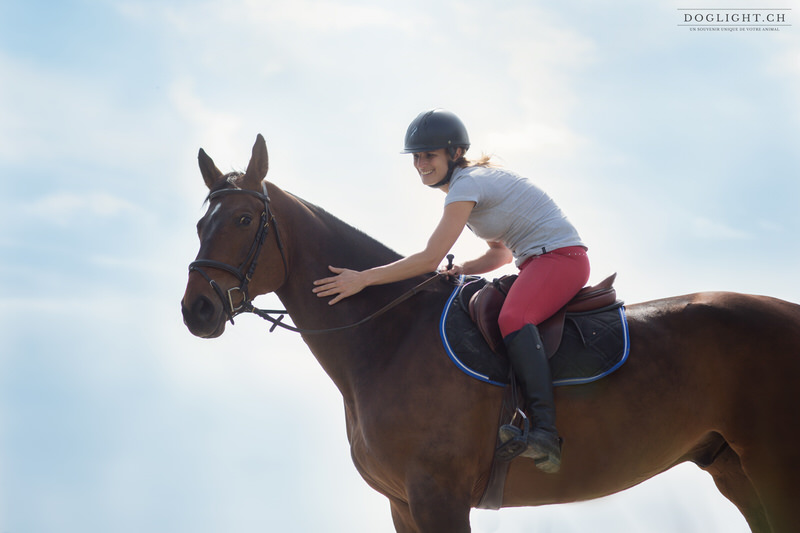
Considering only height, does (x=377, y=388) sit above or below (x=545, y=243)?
below

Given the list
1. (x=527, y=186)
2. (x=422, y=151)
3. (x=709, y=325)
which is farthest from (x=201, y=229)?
(x=709, y=325)

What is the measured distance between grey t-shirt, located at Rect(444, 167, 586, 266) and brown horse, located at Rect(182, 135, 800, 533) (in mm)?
650

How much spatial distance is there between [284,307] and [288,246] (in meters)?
0.49

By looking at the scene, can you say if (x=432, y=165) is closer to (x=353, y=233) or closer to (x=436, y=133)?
(x=436, y=133)

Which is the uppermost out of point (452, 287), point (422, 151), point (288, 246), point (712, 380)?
point (422, 151)

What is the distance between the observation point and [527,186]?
4984mm

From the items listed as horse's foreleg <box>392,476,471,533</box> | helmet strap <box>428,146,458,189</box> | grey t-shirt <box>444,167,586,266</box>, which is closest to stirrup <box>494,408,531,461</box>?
horse's foreleg <box>392,476,471,533</box>

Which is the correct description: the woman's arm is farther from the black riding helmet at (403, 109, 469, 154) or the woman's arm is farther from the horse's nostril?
the horse's nostril

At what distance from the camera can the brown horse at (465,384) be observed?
4.45 metres

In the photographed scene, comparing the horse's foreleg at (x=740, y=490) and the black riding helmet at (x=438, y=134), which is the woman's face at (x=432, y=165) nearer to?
the black riding helmet at (x=438, y=134)

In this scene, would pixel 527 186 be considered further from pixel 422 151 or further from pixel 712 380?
pixel 712 380

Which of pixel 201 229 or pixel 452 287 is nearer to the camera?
pixel 201 229

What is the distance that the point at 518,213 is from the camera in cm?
492

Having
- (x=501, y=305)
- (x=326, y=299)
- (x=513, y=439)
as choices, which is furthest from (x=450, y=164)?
(x=513, y=439)
